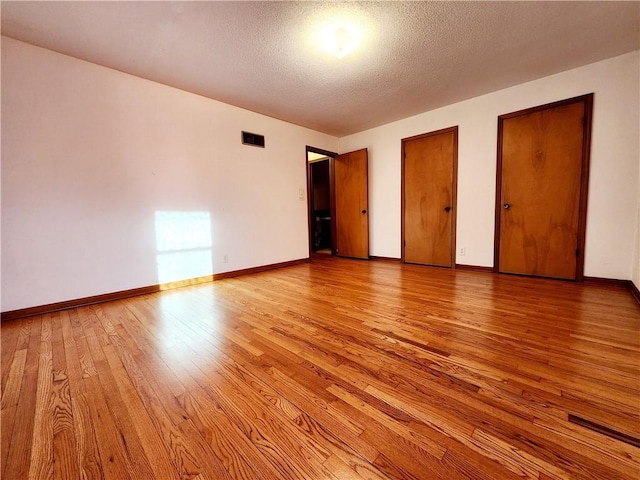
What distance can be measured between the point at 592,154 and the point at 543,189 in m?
0.54

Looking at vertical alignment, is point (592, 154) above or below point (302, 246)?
above

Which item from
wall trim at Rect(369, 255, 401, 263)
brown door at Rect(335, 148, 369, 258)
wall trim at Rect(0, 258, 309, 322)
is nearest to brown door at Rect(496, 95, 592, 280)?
wall trim at Rect(369, 255, 401, 263)

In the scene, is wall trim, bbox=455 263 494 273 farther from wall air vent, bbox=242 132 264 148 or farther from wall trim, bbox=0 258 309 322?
wall air vent, bbox=242 132 264 148

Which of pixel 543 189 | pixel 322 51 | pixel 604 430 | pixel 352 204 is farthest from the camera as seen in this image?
pixel 352 204

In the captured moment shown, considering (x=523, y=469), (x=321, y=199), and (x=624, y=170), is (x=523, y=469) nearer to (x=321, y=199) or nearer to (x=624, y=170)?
(x=624, y=170)

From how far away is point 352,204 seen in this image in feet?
17.0

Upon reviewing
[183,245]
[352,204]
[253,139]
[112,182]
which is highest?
[253,139]

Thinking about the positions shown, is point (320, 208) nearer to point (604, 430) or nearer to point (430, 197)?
point (430, 197)

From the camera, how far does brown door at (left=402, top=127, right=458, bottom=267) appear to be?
13.0ft

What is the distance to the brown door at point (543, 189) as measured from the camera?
9.84ft

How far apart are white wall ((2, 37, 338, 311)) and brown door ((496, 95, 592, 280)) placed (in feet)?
11.7

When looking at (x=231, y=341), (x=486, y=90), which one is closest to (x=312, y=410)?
(x=231, y=341)

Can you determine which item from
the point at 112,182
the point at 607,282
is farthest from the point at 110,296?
the point at 607,282

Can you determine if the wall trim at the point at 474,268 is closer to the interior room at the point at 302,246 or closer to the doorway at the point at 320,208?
the interior room at the point at 302,246
